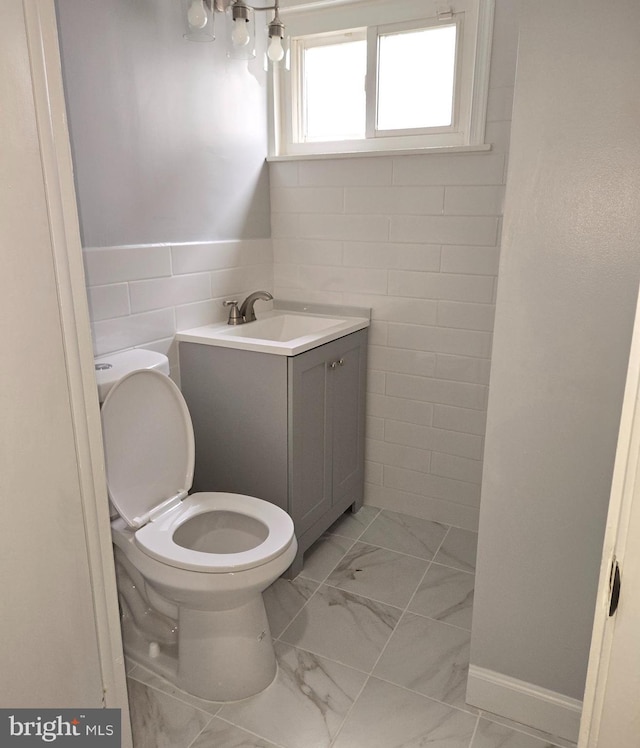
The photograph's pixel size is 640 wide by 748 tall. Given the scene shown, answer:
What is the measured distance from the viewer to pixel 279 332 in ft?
8.36

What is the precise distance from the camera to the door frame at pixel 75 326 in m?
0.96

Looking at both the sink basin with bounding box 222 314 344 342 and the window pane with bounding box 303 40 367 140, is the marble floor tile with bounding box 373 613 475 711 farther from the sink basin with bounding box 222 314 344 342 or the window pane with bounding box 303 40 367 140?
the window pane with bounding box 303 40 367 140

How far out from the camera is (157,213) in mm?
1995

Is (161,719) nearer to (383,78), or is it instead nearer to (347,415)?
(347,415)

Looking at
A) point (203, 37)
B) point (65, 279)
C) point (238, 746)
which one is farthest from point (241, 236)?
point (238, 746)

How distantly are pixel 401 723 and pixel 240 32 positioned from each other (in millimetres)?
2172

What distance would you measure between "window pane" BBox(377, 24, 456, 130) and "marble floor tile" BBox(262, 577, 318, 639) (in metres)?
1.84

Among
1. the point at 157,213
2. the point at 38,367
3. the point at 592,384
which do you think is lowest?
the point at 592,384

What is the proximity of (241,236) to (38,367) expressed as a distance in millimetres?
1529

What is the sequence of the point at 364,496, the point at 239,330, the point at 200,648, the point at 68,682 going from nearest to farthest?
1. the point at 68,682
2. the point at 200,648
3. the point at 239,330
4. the point at 364,496

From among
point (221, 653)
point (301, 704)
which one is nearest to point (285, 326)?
point (221, 653)

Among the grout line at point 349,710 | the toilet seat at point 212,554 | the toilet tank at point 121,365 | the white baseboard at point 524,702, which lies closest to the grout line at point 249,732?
the grout line at point 349,710

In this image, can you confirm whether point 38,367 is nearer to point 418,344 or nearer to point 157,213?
point 157,213

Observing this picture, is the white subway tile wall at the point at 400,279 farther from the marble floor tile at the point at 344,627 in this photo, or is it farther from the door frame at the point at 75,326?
the door frame at the point at 75,326
